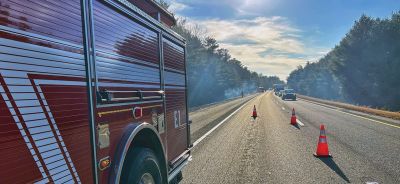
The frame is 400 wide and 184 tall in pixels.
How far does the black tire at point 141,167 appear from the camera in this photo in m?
3.96

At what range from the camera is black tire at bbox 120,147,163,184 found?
3.96m

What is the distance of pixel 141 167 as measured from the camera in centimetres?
421

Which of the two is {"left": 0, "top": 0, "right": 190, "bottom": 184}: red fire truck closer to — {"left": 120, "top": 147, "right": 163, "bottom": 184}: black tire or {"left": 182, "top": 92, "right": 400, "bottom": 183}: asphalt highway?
{"left": 120, "top": 147, "right": 163, "bottom": 184}: black tire

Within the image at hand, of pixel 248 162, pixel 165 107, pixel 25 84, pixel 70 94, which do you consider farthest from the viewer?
pixel 248 162

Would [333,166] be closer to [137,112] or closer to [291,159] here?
[291,159]

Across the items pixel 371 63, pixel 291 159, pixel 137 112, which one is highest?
pixel 371 63

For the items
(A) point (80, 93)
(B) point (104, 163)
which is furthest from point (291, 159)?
(A) point (80, 93)

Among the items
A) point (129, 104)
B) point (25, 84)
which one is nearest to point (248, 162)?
point (129, 104)

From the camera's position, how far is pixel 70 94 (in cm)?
294

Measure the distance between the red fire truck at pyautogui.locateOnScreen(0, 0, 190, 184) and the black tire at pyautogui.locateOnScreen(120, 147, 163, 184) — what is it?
1cm

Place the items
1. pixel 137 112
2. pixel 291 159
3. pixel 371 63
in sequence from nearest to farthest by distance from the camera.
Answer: pixel 137 112, pixel 291 159, pixel 371 63

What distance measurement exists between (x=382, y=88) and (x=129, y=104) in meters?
56.6

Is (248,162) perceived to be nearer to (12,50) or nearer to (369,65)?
(12,50)

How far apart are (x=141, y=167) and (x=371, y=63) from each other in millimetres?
58488
